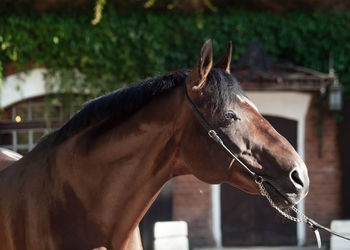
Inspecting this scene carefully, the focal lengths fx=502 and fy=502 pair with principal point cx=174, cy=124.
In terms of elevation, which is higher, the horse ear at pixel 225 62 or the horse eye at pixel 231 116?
the horse ear at pixel 225 62

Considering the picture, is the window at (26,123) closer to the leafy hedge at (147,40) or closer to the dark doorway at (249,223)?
the leafy hedge at (147,40)

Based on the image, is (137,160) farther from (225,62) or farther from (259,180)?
(225,62)

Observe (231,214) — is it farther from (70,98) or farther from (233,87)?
(233,87)

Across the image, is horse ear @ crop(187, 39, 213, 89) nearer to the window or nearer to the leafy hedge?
the leafy hedge

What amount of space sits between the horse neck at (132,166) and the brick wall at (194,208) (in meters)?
5.85

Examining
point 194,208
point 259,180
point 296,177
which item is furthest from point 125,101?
point 194,208

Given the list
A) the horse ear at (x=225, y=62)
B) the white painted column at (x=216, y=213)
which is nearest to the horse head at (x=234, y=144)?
the horse ear at (x=225, y=62)

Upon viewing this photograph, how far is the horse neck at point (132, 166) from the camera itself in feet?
8.23

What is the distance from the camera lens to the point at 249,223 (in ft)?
29.0

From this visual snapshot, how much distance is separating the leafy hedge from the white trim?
2.08 ft

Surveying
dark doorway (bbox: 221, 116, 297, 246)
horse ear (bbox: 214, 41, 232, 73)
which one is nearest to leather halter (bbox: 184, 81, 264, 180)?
horse ear (bbox: 214, 41, 232, 73)

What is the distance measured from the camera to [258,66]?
26.1ft

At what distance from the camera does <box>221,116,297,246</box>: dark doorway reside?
877 centimetres

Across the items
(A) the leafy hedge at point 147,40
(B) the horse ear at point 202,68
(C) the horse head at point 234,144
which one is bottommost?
(C) the horse head at point 234,144
